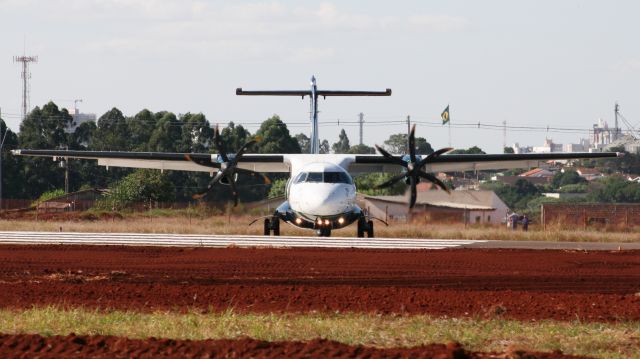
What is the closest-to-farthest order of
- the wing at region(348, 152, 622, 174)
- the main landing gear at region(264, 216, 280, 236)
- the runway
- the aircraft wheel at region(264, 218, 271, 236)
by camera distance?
the runway → the main landing gear at region(264, 216, 280, 236) → the aircraft wheel at region(264, 218, 271, 236) → the wing at region(348, 152, 622, 174)

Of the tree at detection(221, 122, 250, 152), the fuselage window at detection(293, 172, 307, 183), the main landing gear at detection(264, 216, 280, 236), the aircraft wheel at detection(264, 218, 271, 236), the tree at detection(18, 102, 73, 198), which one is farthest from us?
the tree at detection(221, 122, 250, 152)

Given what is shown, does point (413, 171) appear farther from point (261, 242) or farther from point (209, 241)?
point (209, 241)

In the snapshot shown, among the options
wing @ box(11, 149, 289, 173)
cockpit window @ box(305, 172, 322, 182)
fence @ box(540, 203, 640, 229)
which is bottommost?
fence @ box(540, 203, 640, 229)

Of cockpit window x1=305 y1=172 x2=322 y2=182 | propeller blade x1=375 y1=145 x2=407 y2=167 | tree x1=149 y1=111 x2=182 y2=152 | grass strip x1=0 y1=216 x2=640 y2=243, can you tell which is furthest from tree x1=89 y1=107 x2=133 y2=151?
cockpit window x1=305 y1=172 x2=322 y2=182

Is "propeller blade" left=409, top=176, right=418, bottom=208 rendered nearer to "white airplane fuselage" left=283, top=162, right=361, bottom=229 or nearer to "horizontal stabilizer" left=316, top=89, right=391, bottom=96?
"white airplane fuselage" left=283, top=162, right=361, bottom=229

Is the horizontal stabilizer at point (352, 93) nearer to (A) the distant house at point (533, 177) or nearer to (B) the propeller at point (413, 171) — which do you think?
(B) the propeller at point (413, 171)

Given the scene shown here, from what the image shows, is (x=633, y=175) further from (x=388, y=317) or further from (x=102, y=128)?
(x=388, y=317)

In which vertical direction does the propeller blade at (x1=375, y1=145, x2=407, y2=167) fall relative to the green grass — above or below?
above

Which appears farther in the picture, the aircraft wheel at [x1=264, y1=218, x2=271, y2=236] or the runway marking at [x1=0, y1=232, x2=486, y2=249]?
the aircraft wheel at [x1=264, y1=218, x2=271, y2=236]

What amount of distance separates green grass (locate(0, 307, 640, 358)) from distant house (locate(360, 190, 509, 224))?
121 ft

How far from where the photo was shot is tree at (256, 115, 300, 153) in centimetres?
9412

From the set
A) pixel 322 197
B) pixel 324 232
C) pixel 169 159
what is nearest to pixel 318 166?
pixel 322 197

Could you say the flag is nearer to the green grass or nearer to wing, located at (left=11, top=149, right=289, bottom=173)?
wing, located at (left=11, top=149, right=289, bottom=173)

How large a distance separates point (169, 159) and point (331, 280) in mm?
20029
